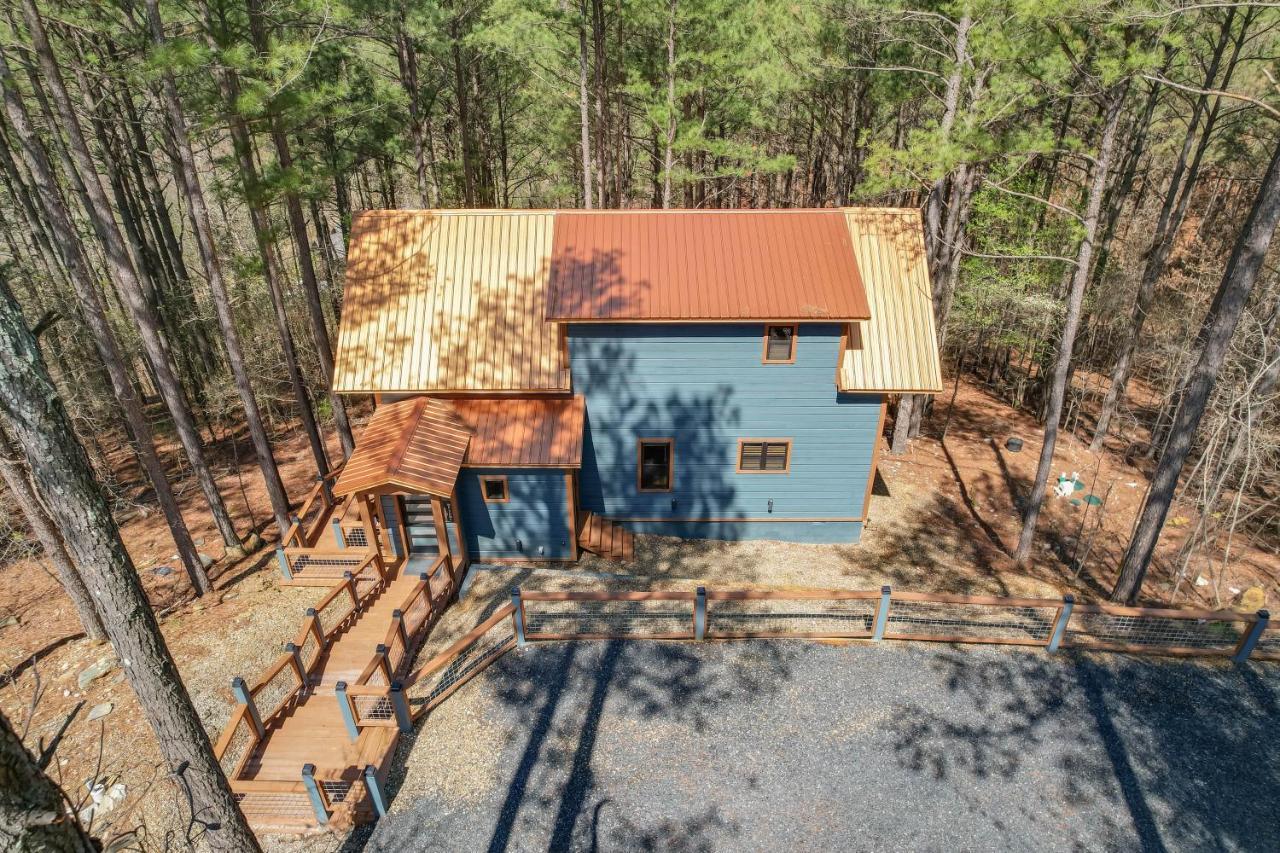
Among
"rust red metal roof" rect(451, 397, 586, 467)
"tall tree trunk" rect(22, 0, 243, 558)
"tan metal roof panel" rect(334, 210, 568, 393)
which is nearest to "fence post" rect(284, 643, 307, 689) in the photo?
"rust red metal roof" rect(451, 397, 586, 467)

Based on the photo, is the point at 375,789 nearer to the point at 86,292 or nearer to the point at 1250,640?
the point at 86,292

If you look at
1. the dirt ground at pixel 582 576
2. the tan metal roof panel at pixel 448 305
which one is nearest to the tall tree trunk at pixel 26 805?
the dirt ground at pixel 582 576

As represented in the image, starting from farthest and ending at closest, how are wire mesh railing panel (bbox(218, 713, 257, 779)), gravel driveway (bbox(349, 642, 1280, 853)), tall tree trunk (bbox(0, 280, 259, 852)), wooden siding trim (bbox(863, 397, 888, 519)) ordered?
wooden siding trim (bbox(863, 397, 888, 519)) → wire mesh railing panel (bbox(218, 713, 257, 779)) → gravel driveway (bbox(349, 642, 1280, 853)) → tall tree trunk (bbox(0, 280, 259, 852))

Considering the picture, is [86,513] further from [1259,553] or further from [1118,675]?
[1259,553]

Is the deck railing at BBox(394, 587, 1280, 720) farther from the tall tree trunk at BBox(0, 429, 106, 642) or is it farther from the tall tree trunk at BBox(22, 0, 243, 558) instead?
the tall tree trunk at BBox(22, 0, 243, 558)

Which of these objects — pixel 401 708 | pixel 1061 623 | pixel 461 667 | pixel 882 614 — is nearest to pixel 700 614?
pixel 882 614

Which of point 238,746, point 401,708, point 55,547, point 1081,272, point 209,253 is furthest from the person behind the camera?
point 209,253
